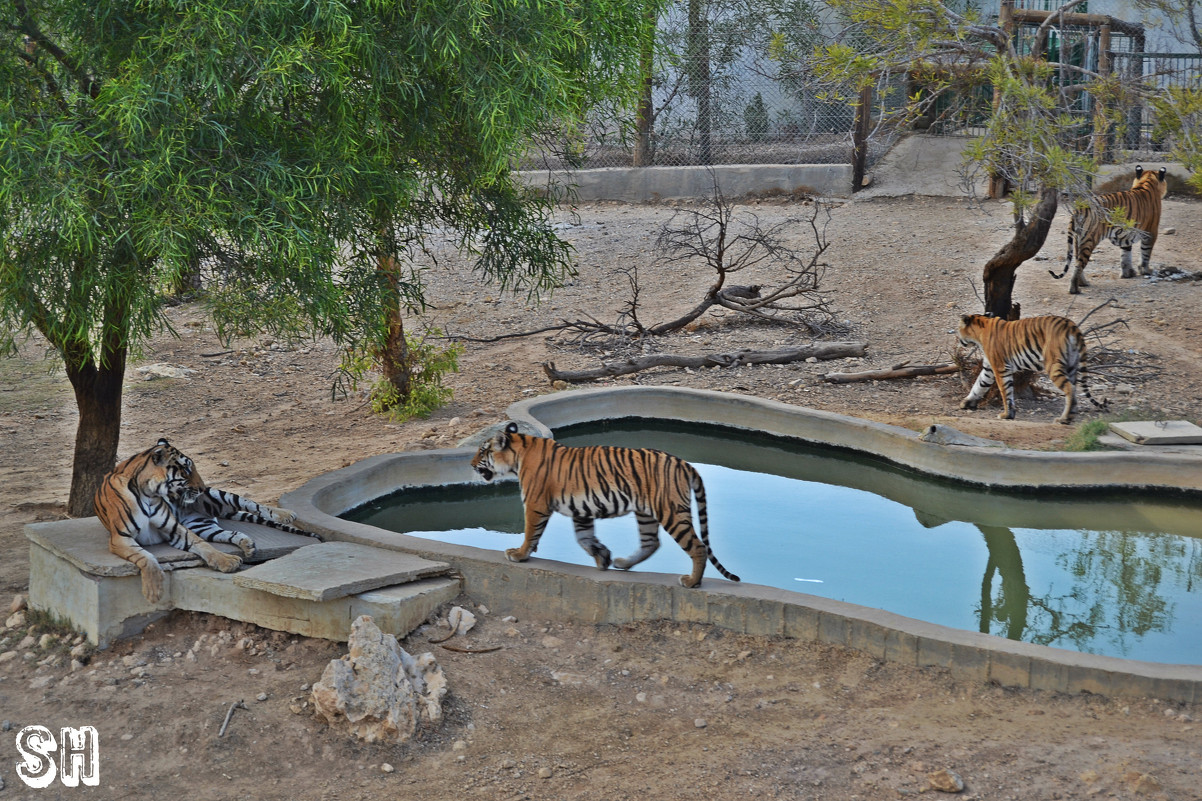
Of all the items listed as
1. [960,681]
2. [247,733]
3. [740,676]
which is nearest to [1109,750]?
[960,681]

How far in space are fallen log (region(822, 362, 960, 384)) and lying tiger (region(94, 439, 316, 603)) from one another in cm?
617

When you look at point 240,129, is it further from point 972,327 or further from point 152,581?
point 972,327

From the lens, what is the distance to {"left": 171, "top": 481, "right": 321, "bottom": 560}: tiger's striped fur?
19.2ft

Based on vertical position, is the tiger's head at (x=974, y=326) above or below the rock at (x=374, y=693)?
above

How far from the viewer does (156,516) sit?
5.70 meters

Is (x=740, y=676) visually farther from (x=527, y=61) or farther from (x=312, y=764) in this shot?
(x=527, y=61)

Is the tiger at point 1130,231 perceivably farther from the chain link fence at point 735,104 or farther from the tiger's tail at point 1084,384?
the chain link fence at point 735,104

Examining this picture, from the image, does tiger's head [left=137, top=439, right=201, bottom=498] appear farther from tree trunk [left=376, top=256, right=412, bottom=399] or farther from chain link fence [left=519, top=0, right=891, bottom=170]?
chain link fence [left=519, top=0, right=891, bottom=170]

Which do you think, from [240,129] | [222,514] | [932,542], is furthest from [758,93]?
[240,129]

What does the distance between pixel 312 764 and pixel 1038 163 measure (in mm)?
6471

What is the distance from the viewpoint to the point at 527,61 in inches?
205

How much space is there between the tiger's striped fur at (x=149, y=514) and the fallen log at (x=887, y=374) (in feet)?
21.0

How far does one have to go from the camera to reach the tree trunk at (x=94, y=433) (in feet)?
22.5

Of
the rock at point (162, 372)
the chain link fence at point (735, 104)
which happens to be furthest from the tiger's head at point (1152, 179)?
the rock at point (162, 372)
